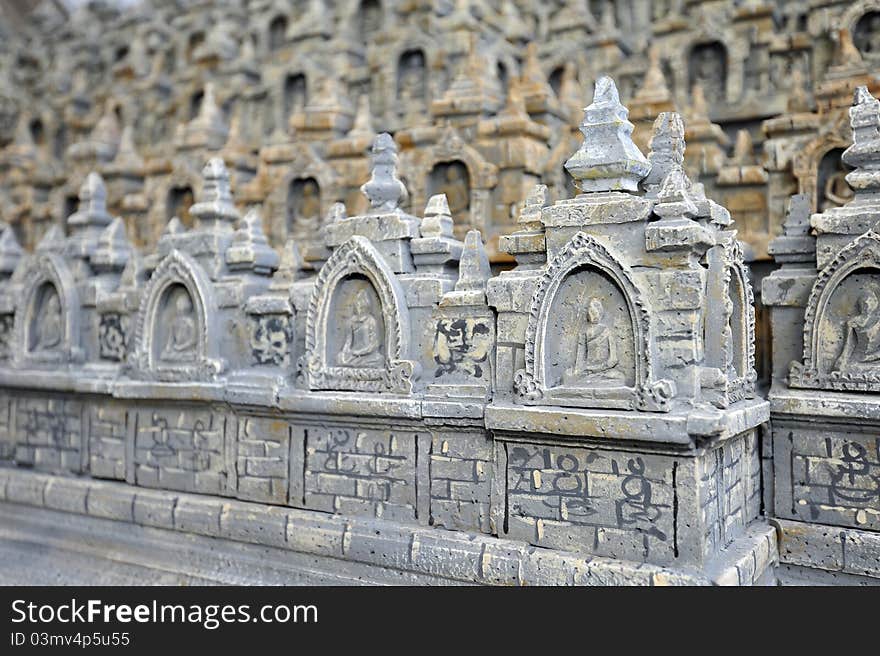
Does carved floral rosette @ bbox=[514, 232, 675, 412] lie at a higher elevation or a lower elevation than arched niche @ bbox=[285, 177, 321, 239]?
lower

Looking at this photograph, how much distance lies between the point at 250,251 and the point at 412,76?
27.7 feet

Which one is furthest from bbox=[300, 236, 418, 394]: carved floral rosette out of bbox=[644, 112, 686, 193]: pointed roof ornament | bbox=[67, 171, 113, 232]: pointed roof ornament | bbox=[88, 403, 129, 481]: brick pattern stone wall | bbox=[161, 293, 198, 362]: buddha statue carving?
bbox=[67, 171, 113, 232]: pointed roof ornament

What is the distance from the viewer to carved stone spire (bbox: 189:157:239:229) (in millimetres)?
9242

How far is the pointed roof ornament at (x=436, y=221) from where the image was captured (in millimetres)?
7844

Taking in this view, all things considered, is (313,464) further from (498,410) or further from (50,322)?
(50,322)

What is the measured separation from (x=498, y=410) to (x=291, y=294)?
2846 millimetres

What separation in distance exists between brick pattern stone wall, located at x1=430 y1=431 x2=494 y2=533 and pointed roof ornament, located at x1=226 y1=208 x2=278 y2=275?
10.3 ft

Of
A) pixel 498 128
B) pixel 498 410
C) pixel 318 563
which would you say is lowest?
pixel 318 563

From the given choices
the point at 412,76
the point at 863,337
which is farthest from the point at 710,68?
the point at 863,337

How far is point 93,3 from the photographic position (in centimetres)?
2425

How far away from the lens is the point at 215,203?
30.4 feet

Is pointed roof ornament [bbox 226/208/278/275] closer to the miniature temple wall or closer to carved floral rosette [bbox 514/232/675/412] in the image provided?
the miniature temple wall

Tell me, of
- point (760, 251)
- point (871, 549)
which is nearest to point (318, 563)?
point (871, 549)

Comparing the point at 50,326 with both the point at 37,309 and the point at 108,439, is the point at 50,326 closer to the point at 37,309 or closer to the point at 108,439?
the point at 37,309
